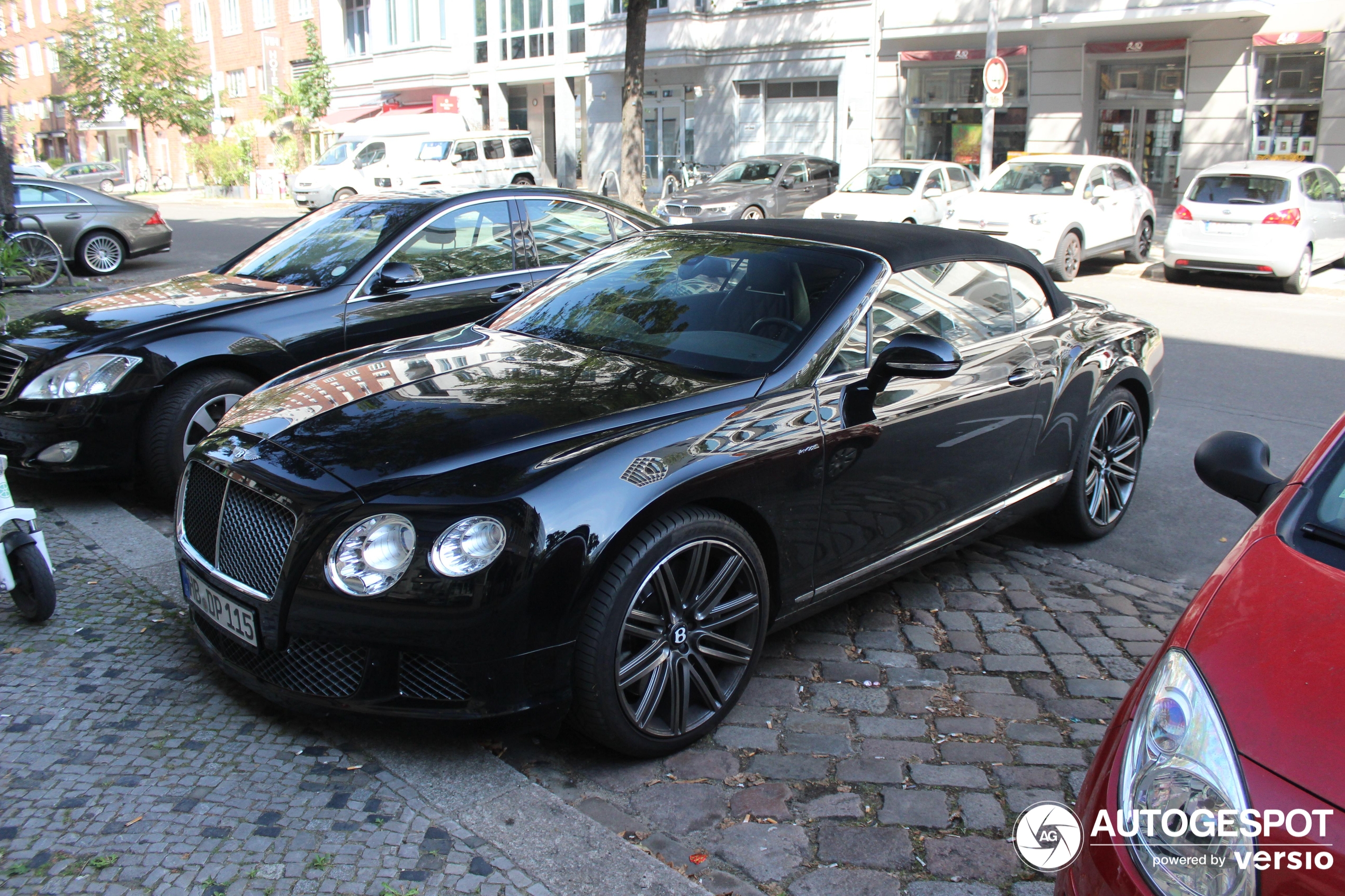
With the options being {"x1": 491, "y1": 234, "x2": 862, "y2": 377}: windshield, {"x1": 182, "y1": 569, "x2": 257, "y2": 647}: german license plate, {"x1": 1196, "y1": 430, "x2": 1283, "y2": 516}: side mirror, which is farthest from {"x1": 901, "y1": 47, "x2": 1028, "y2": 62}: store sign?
{"x1": 182, "y1": 569, "x2": 257, "y2": 647}: german license plate

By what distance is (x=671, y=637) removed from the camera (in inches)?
126

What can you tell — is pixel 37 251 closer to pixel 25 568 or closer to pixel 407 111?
pixel 25 568

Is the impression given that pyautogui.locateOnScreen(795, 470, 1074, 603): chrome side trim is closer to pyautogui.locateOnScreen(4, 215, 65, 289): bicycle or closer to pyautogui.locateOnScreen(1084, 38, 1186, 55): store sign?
pyautogui.locateOnScreen(4, 215, 65, 289): bicycle

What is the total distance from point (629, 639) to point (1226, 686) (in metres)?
1.65

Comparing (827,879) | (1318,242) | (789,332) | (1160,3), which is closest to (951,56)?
(1160,3)

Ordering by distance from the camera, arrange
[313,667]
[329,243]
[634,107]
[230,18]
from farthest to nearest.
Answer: [230,18]
[634,107]
[329,243]
[313,667]

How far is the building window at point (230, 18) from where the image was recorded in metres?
54.3

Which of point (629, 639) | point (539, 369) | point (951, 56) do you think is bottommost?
point (629, 639)

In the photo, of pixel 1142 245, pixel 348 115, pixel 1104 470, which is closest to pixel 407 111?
pixel 348 115

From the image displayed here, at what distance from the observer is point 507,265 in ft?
21.5

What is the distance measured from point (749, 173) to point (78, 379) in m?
17.9

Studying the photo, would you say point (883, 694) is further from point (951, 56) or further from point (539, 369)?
point (951, 56)

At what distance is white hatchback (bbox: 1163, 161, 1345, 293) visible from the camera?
14.0 metres

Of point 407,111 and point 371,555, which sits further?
point 407,111
